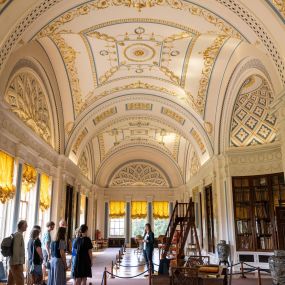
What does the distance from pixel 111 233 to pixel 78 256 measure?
18.2m

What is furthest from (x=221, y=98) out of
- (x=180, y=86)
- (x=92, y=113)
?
(x=92, y=113)

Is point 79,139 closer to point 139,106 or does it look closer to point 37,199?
point 139,106

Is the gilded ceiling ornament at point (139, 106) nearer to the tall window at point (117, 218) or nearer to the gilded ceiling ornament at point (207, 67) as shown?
the gilded ceiling ornament at point (207, 67)

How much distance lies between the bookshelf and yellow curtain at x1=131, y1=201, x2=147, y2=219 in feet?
42.8

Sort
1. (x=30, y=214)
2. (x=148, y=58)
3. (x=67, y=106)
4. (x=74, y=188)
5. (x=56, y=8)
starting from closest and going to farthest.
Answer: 1. (x=56, y=8)
2. (x=30, y=214)
3. (x=148, y=58)
4. (x=67, y=106)
5. (x=74, y=188)

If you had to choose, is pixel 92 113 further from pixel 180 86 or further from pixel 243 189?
pixel 243 189

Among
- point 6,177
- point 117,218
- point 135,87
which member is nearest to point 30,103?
point 6,177

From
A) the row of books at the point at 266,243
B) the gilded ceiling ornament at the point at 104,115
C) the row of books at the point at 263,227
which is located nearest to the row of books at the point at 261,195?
the row of books at the point at 263,227

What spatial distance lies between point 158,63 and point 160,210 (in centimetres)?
1508

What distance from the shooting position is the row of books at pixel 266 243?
11016 millimetres

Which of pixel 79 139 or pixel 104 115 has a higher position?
pixel 104 115

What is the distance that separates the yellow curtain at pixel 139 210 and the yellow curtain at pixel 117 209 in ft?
2.38

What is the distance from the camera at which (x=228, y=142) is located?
12.4 meters

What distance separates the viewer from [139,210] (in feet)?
79.7
